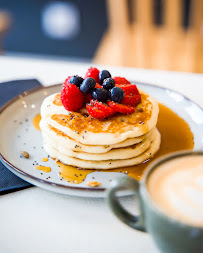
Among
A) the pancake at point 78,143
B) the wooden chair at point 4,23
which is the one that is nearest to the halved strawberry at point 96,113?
the pancake at point 78,143

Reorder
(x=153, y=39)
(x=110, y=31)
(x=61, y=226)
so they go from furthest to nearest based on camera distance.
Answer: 1. (x=110, y=31)
2. (x=153, y=39)
3. (x=61, y=226)

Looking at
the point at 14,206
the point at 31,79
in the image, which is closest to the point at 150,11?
the point at 31,79

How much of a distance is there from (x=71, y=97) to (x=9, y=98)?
0.51 meters

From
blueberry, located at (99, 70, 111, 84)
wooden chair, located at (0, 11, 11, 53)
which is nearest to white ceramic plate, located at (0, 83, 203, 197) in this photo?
blueberry, located at (99, 70, 111, 84)

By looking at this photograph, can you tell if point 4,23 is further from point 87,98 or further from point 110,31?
point 87,98

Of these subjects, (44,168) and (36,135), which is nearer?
(44,168)

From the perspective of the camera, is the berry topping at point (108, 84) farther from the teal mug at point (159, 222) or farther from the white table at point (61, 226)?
the teal mug at point (159, 222)

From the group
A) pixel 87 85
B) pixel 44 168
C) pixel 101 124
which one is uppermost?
pixel 87 85

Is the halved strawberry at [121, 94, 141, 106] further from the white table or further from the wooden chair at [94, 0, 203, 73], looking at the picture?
the wooden chair at [94, 0, 203, 73]

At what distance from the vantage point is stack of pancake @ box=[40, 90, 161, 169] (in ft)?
3.75

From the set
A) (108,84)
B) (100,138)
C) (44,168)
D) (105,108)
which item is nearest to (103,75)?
(108,84)

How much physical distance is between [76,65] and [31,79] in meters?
0.33

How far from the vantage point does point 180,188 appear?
734 mm

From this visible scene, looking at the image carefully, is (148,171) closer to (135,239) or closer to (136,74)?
(135,239)
